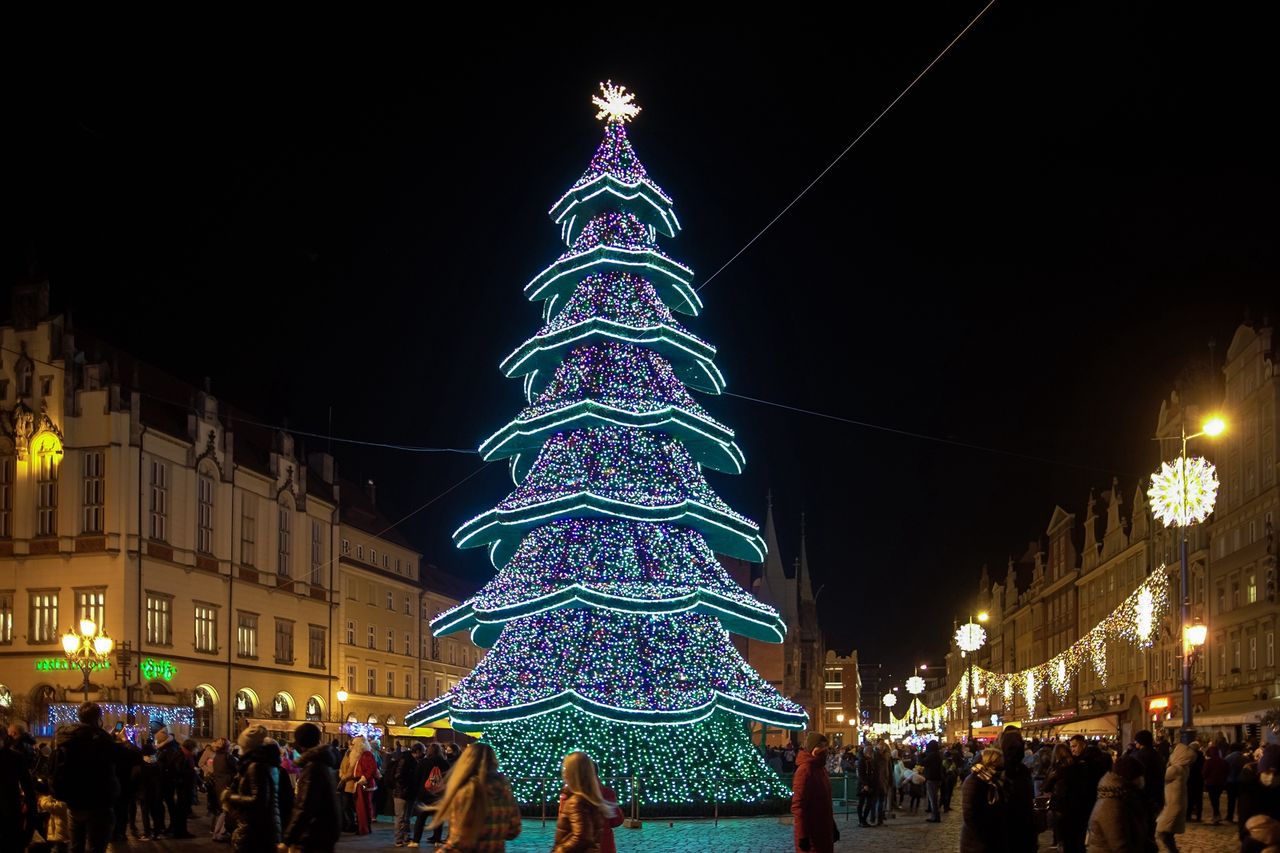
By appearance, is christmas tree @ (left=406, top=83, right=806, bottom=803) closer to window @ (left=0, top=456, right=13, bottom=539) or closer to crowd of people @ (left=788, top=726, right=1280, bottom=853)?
crowd of people @ (left=788, top=726, right=1280, bottom=853)

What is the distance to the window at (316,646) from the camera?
61.7 meters

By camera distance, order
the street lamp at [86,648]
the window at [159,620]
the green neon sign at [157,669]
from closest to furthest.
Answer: the street lamp at [86,648] < the green neon sign at [157,669] < the window at [159,620]

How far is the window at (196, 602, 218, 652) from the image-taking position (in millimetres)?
51938

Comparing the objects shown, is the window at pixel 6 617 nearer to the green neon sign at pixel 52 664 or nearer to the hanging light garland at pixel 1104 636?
the green neon sign at pixel 52 664

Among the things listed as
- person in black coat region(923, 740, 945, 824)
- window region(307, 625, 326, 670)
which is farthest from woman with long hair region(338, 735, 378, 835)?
window region(307, 625, 326, 670)

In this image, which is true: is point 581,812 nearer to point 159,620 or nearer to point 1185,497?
point 1185,497

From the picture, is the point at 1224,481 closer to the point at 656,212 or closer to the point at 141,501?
the point at 656,212

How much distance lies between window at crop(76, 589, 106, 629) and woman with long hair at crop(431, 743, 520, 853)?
4159 centimetres

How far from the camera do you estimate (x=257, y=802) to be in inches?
411

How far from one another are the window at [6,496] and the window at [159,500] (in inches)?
180

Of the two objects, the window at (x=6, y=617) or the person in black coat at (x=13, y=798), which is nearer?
the person in black coat at (x=13, y=798)

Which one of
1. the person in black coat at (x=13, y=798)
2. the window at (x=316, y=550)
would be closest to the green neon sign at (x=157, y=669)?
the window at (x=316, y=550)

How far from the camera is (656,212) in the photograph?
30219 mm

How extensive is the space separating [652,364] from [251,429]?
38.1 metres
